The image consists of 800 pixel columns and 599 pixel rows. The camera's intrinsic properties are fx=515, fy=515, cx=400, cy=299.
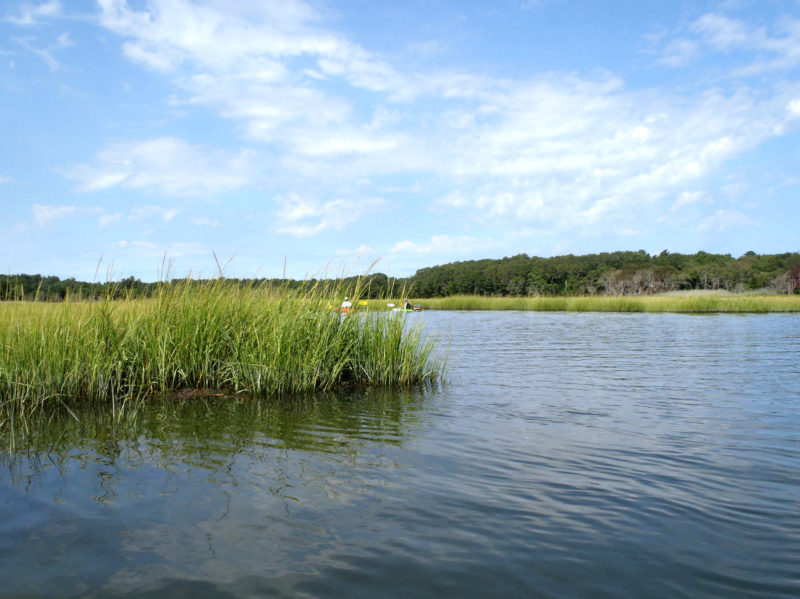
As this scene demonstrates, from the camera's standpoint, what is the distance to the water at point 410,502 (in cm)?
279

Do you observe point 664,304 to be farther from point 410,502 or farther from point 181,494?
point 181,494

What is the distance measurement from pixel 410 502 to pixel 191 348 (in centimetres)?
499

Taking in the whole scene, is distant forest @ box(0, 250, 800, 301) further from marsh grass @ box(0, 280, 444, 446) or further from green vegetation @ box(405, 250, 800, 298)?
marsh grass @ box(0, 280, 444, 446)

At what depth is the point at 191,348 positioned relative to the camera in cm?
757

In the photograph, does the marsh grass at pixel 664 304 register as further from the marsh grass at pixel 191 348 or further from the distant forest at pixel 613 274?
the marsh grass at pixel 191 348

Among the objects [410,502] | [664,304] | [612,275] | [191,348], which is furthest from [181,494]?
[612,275]

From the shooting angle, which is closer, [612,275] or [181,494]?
[181,494]

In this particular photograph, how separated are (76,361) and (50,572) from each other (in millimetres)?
4539

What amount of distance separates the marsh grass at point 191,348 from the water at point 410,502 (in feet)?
2.13

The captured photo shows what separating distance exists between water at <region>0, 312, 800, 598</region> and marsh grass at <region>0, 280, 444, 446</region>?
2.13ft

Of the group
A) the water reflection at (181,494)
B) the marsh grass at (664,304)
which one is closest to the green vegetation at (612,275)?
the marsh grass at (664,304)

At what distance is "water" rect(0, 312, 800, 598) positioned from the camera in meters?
2.79

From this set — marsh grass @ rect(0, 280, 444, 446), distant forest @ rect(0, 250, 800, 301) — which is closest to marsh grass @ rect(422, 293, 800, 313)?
distant forest @ rect(0, 250, 800, 301)

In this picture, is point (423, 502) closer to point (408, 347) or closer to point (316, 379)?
point (316, 379)
